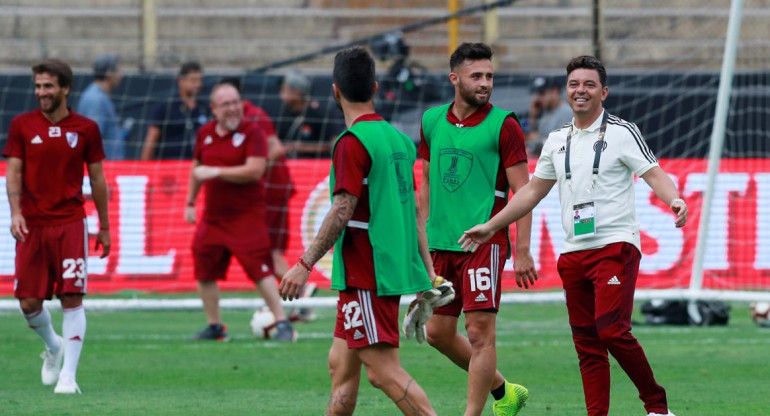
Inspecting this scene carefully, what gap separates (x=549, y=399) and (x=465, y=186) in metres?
1.71

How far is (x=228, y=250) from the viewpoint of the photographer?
1241 centimetres

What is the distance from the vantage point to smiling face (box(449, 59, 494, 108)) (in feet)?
25.6

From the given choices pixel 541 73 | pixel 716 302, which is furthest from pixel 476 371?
pixel 541 73

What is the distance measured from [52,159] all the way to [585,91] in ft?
13.4

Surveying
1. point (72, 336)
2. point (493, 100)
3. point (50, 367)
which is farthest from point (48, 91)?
point (493, 100)

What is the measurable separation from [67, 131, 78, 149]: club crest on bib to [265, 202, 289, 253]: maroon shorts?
474 centimetres

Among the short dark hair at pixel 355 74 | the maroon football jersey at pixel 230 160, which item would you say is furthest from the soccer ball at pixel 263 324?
the short dark hair at pixel 355 74

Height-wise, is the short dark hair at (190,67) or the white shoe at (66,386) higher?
the short dark hair at (190,67)

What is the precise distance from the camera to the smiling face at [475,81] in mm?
7789

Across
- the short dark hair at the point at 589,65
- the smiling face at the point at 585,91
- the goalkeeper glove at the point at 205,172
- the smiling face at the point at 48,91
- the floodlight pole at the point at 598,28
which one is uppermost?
the floodlight pole at the point at 598,28

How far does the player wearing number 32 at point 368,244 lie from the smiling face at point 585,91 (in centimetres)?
113

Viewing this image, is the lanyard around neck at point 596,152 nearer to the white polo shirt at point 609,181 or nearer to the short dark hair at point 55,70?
the white polo shirt at point 609,181

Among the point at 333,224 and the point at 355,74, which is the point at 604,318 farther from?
the point at 355,74

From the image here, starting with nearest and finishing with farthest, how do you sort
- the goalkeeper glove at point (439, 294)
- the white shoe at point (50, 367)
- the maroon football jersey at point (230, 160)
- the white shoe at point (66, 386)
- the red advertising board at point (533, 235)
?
1. the goalkeeper glove at point (439, 294)
2. the white shoe at point (66, 386)
3. the white shoe at point (50, 367)
4. the maroon football jersey at point (230, 160)
5. the red advertising board at point (533, 235)
